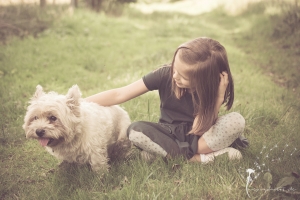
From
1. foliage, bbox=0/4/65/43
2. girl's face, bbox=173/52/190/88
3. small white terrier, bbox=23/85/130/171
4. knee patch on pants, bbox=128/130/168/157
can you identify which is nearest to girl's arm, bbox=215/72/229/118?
girl's face, bbox=173/52/190/88

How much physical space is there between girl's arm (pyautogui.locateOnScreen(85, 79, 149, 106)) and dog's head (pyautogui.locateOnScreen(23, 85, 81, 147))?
499mm

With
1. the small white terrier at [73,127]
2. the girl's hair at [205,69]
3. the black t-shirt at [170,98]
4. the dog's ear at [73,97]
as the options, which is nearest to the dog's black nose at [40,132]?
the small white terrier at [73,127]

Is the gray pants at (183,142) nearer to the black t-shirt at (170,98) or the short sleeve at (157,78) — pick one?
the black t-shirt at (170,98)

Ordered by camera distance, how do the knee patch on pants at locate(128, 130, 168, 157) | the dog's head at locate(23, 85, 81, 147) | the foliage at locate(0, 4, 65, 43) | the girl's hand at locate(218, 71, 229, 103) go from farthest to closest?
the foliage at locate(0, 4, 65, 43), the knee patch on pants at locate(128, 130, 168, 157), the girl's hand at locate(218, 71, 229, 103), the dog's head at locate(23, 85, 81, 147)

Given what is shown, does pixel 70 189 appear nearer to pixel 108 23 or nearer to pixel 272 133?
pixel 272 133

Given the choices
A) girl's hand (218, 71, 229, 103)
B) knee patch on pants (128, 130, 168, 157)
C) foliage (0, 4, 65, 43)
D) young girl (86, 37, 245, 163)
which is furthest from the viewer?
foliage (0, 4, 65, 43)

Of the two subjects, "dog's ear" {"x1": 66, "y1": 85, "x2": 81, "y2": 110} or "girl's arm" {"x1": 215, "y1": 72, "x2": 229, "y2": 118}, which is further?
"girl's arm" {"x1": 215, "y1": 72, "x2": 229, "y2": 118}

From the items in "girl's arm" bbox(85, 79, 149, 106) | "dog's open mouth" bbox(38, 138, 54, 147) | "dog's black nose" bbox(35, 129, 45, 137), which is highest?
"girl's arm" bbox(85, 79, 149, 106)

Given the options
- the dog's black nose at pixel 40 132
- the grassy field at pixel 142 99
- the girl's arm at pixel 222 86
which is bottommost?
the grassy field at pixel 142 99

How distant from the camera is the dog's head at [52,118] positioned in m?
2.57

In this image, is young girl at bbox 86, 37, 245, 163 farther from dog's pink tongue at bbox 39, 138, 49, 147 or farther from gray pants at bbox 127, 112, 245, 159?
dog's pink tongue at bbox 39, 138, 49, 147

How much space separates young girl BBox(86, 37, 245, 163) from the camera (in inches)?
105

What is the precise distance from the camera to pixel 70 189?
2.64 meters

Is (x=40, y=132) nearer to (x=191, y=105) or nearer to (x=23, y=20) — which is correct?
(x=191, y=105)
